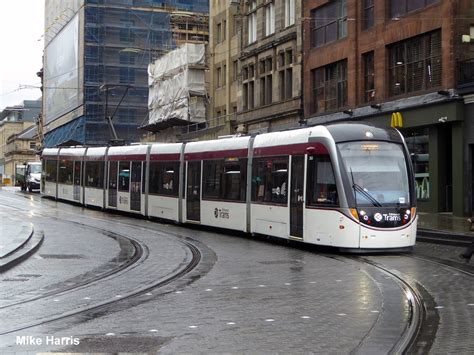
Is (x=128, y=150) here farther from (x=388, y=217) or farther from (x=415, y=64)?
(x=388, y=217)

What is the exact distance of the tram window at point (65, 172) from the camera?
134ft

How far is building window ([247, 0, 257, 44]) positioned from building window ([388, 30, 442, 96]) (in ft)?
52.5

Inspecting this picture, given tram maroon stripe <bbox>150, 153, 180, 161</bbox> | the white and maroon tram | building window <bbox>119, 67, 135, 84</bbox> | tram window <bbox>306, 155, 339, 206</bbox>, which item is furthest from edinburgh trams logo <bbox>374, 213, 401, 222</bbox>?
building window <bbox>119, 67, 135, 84</bbox>

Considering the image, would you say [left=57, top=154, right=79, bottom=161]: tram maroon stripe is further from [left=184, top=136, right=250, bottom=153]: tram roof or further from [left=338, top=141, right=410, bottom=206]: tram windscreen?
[left=338, top=141, right=410, bottom=206]: tram windscreen

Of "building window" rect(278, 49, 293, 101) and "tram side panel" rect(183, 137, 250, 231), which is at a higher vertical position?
"building window" rect(278, 49, 293, 101)

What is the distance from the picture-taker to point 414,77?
31172 mm

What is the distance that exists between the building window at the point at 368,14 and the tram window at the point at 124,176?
45.6 ft

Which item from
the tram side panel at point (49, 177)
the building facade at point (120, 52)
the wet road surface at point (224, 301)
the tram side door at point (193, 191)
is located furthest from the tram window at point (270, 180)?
the building facade at point (120, 52)

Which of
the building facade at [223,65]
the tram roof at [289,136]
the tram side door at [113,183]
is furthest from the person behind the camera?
the building facade at [223,65]

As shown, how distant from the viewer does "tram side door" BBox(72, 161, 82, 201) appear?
128ft

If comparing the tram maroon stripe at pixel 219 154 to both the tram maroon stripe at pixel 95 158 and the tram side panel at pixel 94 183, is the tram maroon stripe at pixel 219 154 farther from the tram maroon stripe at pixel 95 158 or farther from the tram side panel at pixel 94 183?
the tram side panel at pixel 94 183

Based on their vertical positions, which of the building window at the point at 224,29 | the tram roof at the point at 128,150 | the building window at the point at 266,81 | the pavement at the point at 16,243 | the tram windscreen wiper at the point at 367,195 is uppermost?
the building window at the point at 224,29

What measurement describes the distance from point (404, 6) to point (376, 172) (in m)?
17.6

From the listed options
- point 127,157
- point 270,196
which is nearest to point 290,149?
point 270,196
